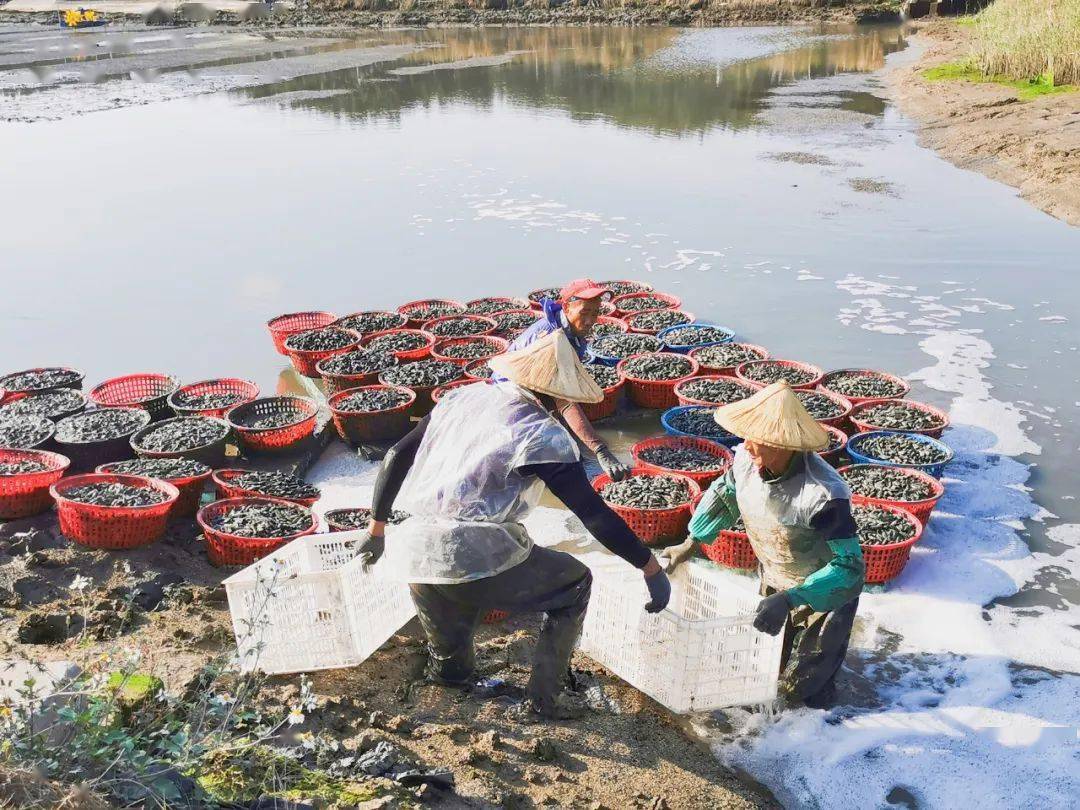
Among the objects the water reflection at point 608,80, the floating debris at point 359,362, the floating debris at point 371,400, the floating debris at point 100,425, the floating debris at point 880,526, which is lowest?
the floating debris at point 880,526

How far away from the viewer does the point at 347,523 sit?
5047 mm

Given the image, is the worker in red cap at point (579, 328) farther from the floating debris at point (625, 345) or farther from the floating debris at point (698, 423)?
the floating debris at point (625, 345)

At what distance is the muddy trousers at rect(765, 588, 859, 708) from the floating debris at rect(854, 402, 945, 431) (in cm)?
263

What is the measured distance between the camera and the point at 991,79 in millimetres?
19812

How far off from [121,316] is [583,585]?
7.43m

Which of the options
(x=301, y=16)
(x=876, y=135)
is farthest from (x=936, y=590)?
(x=301, y=16)

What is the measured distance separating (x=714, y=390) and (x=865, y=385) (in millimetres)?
1082

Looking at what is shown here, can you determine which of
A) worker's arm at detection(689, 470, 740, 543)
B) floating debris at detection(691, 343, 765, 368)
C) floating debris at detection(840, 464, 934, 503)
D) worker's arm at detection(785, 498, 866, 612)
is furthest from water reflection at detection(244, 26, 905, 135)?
worker's arm at detection(785, 498, 866, 612)

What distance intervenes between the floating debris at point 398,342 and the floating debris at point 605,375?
1.44m

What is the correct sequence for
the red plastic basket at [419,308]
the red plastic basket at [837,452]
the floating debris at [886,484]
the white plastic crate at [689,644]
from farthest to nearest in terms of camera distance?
the red plastic basket at [419,308], the red plastic basket at [837,452], the floating debris at [886,484], the white plastic crate at [689,644]

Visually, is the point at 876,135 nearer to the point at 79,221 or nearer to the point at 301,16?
the point at 79,221

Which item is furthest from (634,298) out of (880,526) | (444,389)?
(880,526)

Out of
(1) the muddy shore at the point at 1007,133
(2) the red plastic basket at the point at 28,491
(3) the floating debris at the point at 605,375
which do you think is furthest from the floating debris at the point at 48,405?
(1) the muddy shore at the point at 1007,133

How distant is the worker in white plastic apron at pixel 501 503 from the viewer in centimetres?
321
